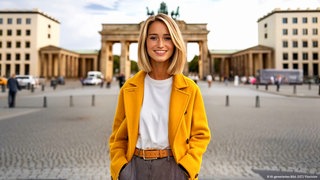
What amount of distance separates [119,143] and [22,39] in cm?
8730

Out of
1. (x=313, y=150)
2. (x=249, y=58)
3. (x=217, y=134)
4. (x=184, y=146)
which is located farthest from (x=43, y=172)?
(x=249, y=58)

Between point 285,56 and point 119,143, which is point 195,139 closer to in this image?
point 119,143

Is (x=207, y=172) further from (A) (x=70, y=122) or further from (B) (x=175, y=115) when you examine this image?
(A) (x=70, y=122)

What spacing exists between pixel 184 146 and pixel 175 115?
0.79 ft

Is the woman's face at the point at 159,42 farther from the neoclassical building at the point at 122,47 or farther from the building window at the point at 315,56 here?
the building window at the point at 315,56

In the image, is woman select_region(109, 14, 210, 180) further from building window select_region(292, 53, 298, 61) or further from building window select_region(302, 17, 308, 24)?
building window select_region(292, 53, 298, 61)

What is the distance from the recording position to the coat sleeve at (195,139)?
199 cm

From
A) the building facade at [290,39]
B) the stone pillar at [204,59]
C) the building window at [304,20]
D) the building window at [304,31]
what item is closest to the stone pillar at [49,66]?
the stone pillar at [204,59]

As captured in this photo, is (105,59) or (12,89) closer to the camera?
(12,89)

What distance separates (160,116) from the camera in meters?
2.12

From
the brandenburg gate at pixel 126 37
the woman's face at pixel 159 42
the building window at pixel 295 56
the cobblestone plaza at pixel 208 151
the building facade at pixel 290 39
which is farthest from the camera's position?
the building window at pixel 295 56

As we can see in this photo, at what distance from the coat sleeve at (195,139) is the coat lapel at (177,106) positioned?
0.21 feet

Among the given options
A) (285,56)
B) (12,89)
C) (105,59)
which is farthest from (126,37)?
(12,89)

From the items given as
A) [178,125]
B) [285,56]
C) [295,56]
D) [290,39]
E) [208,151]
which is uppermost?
[290,39]
